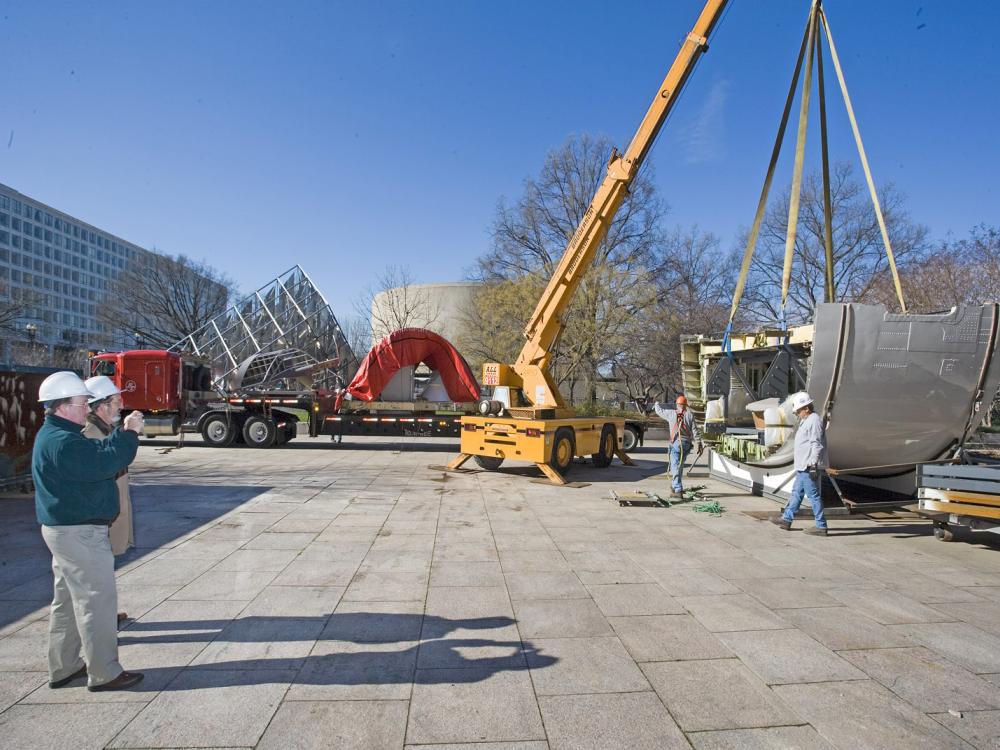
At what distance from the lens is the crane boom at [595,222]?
11508 millimetres

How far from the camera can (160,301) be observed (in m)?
40.7

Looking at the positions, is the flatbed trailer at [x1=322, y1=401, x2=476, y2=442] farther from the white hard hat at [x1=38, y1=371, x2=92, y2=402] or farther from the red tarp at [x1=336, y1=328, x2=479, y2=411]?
the white hard hat at [x1=38, y1=371, x2=92, y2=402]

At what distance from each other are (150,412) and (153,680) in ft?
49.5

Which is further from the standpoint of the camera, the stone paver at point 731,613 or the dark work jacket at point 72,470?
the stone paver at point 731,613

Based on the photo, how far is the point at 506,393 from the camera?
1298 centimetres

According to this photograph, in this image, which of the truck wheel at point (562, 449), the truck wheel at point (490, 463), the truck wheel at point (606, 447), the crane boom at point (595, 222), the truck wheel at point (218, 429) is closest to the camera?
the crane boom at point (595, 222)

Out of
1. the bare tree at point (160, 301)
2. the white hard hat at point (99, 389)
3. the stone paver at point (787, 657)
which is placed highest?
the bare tree at point (160, 301)

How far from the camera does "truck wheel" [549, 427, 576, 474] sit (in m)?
12.2

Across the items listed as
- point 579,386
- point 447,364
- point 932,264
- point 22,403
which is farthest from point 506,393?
point 579,386

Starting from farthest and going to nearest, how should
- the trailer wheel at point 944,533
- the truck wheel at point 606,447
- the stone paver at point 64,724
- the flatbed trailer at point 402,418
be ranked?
the flatbed trailer at point 402,418
the truck wheel at point 606,447
the trailer wheel at point 944,533
the stone paver at point 64,724

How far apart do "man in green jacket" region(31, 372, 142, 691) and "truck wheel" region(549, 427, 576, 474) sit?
30.1ft

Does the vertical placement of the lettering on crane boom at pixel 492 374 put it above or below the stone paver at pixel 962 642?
above

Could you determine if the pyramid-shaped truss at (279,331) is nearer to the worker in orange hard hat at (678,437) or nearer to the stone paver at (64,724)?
the worker in orange hard hat at (678,437)

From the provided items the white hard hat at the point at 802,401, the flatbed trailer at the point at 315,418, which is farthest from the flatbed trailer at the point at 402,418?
the white hard hat at the point at 802,401
